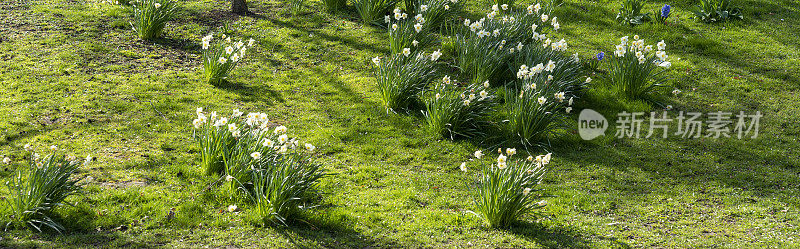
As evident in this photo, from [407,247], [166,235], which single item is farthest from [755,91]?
[166,235]

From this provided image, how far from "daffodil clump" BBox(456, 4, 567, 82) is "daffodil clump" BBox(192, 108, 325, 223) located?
280cm

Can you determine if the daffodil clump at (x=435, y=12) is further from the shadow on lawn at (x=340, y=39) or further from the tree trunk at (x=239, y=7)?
the tree trunk at (x=239, y=7)

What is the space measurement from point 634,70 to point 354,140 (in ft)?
10.4

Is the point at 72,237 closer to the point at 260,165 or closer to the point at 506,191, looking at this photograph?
the point at 260,165

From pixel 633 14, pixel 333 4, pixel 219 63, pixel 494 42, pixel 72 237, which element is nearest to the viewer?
pixel 72 237

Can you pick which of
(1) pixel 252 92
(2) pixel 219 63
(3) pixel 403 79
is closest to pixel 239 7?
(2) pixel 219 63

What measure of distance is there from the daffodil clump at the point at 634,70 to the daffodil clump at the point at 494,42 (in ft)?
2.49

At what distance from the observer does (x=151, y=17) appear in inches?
335

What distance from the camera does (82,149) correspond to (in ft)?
19.2

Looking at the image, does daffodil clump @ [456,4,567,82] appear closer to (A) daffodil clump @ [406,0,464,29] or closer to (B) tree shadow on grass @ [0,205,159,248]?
(A) daffodil clump @ [406,0,464,29]

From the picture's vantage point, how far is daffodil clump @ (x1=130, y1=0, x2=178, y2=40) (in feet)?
27.8

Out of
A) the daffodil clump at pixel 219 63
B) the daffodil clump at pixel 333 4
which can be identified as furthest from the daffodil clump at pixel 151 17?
the daffodil clump at pixel 333 4

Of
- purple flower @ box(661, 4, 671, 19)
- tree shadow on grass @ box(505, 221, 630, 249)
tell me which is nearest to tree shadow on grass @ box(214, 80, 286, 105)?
tree shadow on grass @ box(505, 221, 630, 249)

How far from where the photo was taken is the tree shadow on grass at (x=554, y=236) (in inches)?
185
